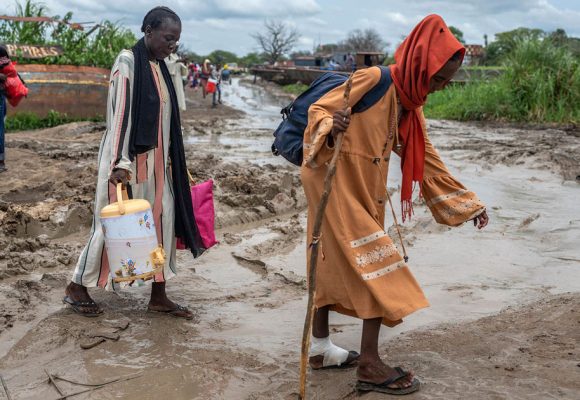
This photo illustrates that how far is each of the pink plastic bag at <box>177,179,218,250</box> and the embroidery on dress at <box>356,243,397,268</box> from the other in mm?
1336

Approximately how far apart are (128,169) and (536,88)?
12.2m

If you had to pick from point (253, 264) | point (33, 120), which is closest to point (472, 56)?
point (33, 120)

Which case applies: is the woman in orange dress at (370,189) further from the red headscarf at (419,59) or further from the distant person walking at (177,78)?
the distant person walking at (177,78)

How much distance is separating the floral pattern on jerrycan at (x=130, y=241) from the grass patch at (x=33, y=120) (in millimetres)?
9428

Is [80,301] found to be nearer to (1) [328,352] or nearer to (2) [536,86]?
(1) [328,352]

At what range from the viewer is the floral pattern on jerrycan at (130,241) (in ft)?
10.7

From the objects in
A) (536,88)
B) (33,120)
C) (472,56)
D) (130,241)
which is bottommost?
(33,120)

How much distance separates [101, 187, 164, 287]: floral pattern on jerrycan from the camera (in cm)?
326

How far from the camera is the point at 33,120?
12219mm

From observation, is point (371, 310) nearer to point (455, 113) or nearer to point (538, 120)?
point (538, 120)

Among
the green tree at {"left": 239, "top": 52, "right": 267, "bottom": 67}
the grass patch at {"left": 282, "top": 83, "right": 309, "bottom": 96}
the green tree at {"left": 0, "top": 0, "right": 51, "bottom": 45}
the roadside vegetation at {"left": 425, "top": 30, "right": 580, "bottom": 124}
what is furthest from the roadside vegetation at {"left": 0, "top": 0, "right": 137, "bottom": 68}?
the green tree at {"left": 239, "top": 52, "right": 267, "bottom": 67}

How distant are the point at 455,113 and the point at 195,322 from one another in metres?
13.3

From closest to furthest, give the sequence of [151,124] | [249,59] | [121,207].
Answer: [121,207] → [151,124] → [249,59]

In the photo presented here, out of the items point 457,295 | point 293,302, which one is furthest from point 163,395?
point 457,295
